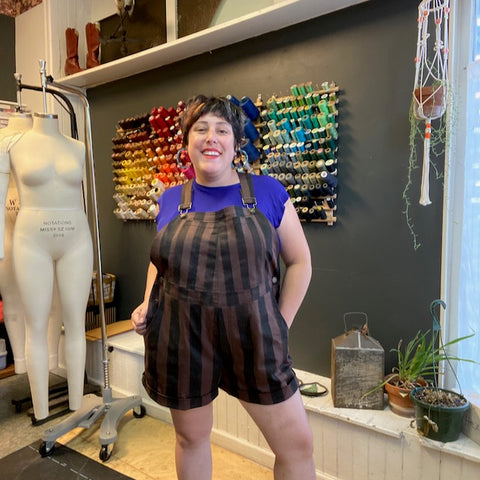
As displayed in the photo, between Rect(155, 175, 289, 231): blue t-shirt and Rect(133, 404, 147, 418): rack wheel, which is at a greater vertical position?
Rect(155, 175, 289, 231): blue t-shirt

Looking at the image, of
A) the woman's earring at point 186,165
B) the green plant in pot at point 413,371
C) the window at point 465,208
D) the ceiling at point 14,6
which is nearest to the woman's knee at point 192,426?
the green plant in pot at point 413,371

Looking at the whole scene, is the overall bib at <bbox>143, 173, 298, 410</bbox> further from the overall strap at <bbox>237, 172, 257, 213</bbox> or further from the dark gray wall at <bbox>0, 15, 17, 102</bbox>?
the dark gray wall at <bbox>0, 15, 17, 102</bbox>

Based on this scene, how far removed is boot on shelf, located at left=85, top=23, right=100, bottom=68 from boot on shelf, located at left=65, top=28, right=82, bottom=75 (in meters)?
0.12

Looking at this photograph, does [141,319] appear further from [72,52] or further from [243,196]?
[72,52]

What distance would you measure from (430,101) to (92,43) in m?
2.62

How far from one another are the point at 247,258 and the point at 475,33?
4.72ft

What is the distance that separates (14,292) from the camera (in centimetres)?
239

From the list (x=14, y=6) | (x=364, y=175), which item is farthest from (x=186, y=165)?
(x=14, y=6)

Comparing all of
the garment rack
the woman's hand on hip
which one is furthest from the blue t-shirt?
the garment rack

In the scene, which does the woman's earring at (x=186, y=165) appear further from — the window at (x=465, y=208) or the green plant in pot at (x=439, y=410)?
the green plant in pot at (x=439, y=410)

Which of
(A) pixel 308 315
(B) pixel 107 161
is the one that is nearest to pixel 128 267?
(B) pixel 107 161

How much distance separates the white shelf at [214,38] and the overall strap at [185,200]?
1236 millimetres

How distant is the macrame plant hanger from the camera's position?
1.65 meters

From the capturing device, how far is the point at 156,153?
2.91 meters
